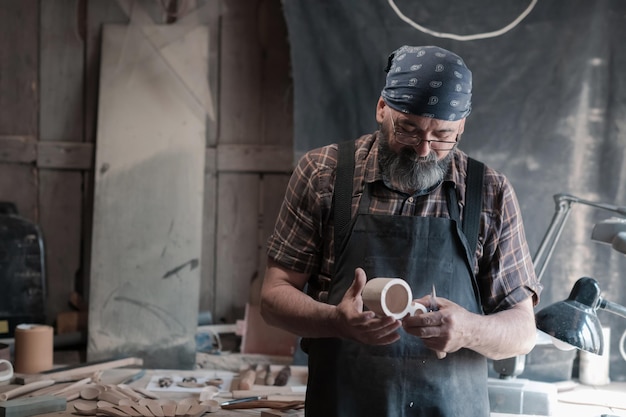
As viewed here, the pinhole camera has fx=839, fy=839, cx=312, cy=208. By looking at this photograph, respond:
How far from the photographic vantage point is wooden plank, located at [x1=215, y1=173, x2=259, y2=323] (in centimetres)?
A: 446

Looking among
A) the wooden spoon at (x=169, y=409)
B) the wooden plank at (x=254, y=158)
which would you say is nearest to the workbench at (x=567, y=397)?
the wooden spoon at (x=169, y=409)

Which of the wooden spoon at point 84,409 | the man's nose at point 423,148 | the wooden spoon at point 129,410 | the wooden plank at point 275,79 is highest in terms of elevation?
the wooden plank at point 275,79

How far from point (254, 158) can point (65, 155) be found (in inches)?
40.2

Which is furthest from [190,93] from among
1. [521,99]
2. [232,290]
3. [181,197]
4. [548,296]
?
[548,296]

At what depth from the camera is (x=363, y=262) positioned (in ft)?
8.02

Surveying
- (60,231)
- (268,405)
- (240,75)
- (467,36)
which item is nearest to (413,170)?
(268,405)

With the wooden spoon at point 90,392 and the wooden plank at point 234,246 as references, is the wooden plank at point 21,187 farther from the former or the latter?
the wooden spoon at point 90,392

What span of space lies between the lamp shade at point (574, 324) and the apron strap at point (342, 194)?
0.83 meters

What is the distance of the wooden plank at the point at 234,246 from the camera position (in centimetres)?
446

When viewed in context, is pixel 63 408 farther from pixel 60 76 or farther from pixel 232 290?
pixel 60 76

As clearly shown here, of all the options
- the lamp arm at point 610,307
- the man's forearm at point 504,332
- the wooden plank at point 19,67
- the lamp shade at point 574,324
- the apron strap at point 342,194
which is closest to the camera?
the man's forearm at point 504,332

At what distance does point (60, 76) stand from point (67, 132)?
11.9 inches

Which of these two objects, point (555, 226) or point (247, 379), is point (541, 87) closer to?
point (555, 226)

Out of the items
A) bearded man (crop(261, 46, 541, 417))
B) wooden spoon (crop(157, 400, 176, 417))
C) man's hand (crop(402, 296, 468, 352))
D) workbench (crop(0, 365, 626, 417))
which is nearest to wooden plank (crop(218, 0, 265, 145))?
workbench (crop(0, 365, 626, 417))
